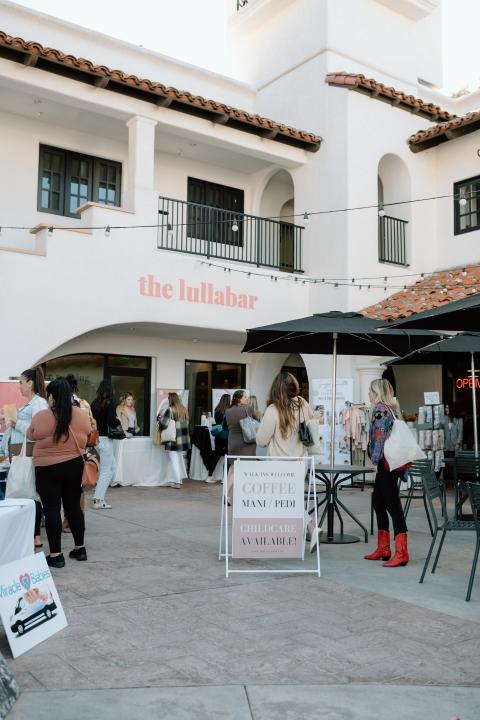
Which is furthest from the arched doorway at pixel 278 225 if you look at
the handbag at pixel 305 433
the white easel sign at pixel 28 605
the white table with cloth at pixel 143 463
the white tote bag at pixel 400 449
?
the white easel sign at pixel 28 605

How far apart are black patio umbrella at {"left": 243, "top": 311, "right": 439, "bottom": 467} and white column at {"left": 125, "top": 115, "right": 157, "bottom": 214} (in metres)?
5.14

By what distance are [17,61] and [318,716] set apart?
1102cm

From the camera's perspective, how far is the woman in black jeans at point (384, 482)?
21.1 ft

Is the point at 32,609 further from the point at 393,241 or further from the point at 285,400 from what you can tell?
the point at 393,241

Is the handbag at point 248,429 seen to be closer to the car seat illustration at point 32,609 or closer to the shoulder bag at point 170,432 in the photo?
the shoulder bag at point 170,432

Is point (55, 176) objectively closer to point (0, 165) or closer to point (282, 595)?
point (0, 165)

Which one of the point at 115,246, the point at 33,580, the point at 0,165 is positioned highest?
the point at 0,165

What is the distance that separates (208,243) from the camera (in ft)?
46.1

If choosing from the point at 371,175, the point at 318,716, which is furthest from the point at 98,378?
the point at 318,716

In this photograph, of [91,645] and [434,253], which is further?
[434,253]

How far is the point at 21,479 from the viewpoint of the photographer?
609 cm

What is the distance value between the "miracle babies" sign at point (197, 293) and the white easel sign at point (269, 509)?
6.80 m

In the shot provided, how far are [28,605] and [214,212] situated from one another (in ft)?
39.3

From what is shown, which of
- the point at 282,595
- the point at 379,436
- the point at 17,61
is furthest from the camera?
the point at 17,61
